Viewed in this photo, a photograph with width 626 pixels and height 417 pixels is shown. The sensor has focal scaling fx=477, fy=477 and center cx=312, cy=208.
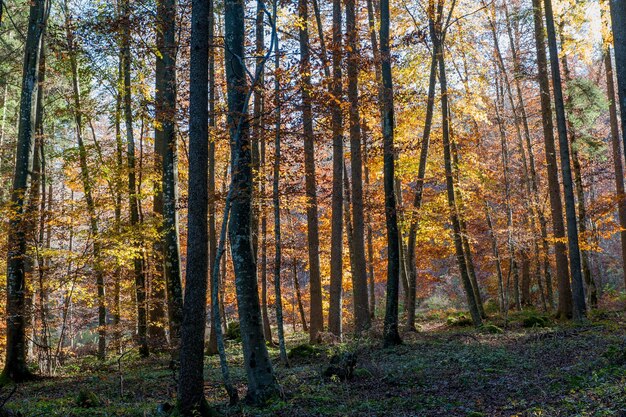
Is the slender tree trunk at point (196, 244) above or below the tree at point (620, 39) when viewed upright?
below

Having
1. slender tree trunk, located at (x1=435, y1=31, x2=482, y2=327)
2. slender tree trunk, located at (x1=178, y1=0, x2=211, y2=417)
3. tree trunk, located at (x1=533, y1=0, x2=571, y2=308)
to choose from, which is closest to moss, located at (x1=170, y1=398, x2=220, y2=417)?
slender tree trunk, located at (x1=178, y1=0, x2=211, y2=417)

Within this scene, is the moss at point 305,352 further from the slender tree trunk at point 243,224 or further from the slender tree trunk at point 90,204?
the slender tree trunk at point 90,204

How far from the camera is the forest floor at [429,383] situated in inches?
257

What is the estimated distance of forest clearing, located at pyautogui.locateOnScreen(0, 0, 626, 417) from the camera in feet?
24.6

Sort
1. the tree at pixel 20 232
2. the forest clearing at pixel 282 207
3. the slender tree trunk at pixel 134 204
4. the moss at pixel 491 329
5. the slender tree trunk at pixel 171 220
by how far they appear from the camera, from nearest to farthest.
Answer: the forest clearing at pixel 282 207 < the slender tree trunk at pixel 171 220 < the tree at pixel 20 232 < the moss at pixel 491 329 < the slender tree trunk at pixel 134 204

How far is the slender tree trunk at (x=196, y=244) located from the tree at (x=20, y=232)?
6.66 m

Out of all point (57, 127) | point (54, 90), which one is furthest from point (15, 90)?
point (54, 90)

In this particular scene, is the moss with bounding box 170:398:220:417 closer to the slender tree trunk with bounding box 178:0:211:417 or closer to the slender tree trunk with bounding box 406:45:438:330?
the slender tree trunk with bounding box 178:0:211:417

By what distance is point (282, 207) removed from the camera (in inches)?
556

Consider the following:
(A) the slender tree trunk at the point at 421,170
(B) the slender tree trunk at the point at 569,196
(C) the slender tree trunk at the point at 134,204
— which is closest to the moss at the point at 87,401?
(C) the slender tree trunk at the point at 134,204

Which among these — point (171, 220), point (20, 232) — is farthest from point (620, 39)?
point (20, 232)

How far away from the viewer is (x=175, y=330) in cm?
1185

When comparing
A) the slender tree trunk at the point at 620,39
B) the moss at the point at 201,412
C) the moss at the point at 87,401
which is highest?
the slender tree trunk at the point at 620,39

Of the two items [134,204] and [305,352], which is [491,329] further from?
[134,204]
